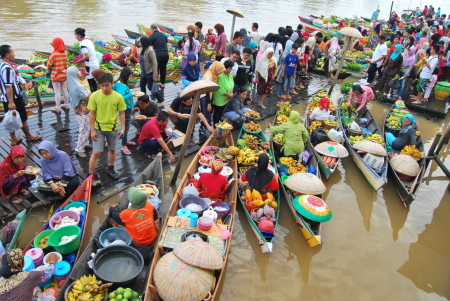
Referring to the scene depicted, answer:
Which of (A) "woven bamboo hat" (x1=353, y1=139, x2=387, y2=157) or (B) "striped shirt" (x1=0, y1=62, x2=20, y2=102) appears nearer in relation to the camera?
(B) "striped shirt" (x1=0, y1=62, x2=20, y2=102)

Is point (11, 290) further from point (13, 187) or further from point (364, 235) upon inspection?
point (364, 235)

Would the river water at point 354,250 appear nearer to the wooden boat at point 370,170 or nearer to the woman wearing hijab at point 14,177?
the wooden boat at point 370,170

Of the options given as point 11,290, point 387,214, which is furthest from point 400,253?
point 11,290

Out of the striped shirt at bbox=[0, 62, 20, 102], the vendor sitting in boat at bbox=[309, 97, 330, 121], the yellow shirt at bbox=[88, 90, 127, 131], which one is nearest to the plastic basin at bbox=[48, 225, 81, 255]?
the yellow shirt at bbox=[88, 90, 127, 131]

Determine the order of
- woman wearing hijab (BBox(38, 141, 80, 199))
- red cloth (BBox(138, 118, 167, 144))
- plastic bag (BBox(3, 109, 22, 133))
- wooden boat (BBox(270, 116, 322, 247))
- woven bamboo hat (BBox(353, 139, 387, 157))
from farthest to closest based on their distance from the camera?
woven bamboo hat (BBox(353, 139, 387, 157)) < red cloth (BBox(138, 118, 167, 144)) < plastic bag (BBox(3, 109, 22, 133)) < wooden boat (BBox(270, 116, 322, 247)) < woman wearing hijab (BBox(38, 141, 80, 199))

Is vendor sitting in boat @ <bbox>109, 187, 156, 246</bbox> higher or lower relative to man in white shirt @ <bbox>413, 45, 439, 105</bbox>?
lower

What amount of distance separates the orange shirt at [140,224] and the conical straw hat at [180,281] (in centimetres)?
72

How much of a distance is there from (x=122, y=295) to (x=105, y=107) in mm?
3165

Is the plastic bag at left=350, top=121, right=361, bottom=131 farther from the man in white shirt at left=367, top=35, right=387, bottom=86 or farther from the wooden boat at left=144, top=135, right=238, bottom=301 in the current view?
the man in white shirt at left=367, top=35, right=387, bottom=86

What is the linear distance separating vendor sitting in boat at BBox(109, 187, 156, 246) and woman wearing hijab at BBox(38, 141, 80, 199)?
1.54m

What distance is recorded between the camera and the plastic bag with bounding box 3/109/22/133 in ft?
18.7

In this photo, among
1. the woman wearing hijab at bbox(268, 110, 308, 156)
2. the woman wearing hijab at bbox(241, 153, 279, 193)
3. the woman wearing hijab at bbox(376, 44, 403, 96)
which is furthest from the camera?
the woman wearing hijab at bbox(376, 44, 403, 96)

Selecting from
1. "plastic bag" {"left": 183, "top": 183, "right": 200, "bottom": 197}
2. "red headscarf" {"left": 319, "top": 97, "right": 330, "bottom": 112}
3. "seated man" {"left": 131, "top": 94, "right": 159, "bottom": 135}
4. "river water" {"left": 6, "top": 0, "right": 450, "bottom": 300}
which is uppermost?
"red headscarf" {"left": 319, "top": 97, "right": 330, "bottom": 112}

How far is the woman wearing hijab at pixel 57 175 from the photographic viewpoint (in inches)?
196
